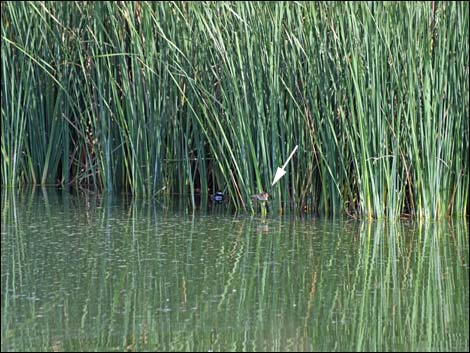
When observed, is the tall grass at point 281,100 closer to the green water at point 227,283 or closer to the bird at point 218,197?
the bird at point 218,197

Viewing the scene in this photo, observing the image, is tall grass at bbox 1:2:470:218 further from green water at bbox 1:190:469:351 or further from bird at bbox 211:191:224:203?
green water at bbox 1:190:469:351

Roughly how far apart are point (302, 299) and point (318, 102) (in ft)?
5.17

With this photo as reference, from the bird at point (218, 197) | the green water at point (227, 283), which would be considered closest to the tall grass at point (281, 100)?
the bird at point (218, 197)

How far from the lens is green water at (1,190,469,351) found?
258 cm

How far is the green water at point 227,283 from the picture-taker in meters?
2.58

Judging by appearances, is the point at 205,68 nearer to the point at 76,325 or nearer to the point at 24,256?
the point at 24,256

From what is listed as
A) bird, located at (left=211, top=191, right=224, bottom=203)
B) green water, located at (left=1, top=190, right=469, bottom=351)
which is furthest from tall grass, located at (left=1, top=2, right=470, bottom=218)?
green water, located at (left=1, top=190, right=469, bottom=351)

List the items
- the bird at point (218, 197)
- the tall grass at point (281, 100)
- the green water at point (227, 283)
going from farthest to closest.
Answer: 1. the bird at point (218, 197)
2. the tall grass at point (281, 100)
3. the green water at point (227, 283)

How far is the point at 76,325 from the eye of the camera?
2.65m

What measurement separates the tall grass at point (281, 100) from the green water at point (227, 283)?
204 millimetres

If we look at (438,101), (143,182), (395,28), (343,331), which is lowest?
(343,331)

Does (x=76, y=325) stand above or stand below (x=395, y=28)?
below

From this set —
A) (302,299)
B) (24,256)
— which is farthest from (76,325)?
(24,256)

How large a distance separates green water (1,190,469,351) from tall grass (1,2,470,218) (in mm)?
204
